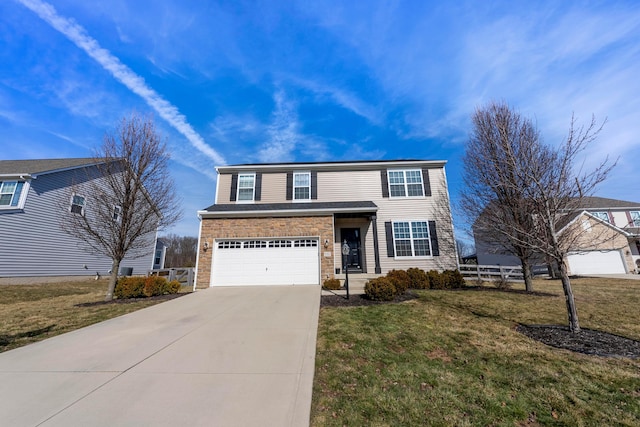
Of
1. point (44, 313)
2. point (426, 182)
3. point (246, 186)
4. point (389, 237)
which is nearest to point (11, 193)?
point (44, 313)

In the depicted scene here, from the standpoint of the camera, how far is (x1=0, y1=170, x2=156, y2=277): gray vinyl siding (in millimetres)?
12945

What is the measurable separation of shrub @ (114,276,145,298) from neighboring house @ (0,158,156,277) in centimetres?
217

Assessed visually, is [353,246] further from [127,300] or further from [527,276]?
[127,300]

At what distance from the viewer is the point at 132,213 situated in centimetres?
1001

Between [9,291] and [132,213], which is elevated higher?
[132,213]

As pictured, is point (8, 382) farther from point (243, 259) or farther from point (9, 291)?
point (9, 291)

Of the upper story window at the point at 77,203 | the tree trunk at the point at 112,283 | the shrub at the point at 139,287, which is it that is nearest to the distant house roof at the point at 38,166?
the upper story window at the point at 77,203

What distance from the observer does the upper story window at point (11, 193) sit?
518 inches

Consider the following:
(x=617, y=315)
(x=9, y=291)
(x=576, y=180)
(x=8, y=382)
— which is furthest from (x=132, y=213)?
(x=617, y=315)

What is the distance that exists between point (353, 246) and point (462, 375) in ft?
33.1

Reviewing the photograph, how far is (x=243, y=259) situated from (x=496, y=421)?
10583 millimetres

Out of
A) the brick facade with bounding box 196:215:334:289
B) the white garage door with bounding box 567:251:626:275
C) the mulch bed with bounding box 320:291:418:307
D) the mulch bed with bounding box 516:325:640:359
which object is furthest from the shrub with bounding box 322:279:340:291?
the white garage door with bounding box 567:251:626:275

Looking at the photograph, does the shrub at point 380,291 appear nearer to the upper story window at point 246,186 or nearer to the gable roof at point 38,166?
the upper story window at point 246,186

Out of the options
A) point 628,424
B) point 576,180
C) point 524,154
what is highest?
point 524,154
